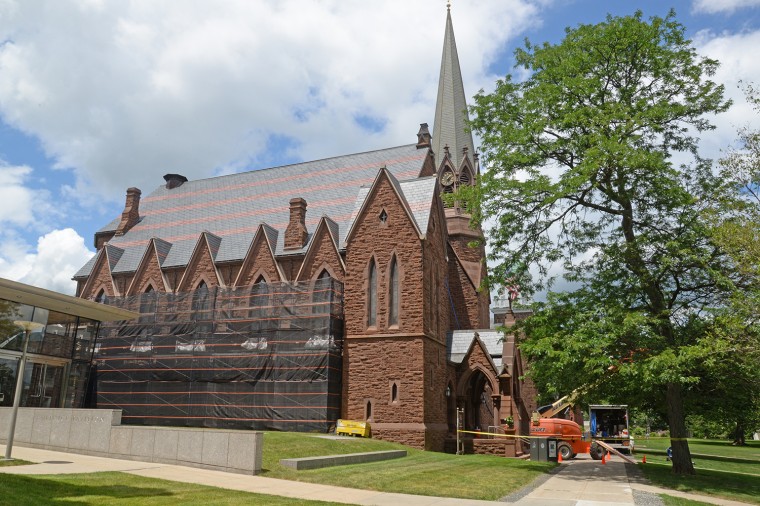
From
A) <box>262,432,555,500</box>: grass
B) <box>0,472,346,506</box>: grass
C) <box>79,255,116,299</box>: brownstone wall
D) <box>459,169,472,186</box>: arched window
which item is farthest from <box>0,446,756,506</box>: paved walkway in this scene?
<box>459,169,472,186</box>: arched window

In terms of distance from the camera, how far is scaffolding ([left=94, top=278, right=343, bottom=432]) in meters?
29.8

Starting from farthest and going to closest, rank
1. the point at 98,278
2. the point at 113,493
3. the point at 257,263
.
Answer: the point at 98,278, the point at 257,263, the point at 113,493

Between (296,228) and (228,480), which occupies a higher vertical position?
(296,228)

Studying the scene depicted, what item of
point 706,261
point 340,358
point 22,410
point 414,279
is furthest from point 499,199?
point 22,410

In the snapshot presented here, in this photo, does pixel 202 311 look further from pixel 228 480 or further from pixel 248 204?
pixel 228 480

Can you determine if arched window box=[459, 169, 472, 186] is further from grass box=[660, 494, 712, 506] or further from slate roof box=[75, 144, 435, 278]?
grass box=[660, 494, 712, 506]

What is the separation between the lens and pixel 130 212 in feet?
160

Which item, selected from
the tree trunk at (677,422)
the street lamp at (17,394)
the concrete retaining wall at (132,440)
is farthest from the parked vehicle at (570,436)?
the street lamp at (17,394)

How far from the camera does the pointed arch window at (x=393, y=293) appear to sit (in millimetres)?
30297

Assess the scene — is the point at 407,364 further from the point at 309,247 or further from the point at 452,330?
the point at 309,247

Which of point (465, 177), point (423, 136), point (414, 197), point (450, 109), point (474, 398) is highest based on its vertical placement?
point (450, 109)

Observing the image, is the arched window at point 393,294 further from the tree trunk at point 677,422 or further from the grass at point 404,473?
the tree trunk at point 677,422

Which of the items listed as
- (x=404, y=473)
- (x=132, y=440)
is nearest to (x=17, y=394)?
(x=132, y=440)

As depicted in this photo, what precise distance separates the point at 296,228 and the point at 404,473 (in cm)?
2317
